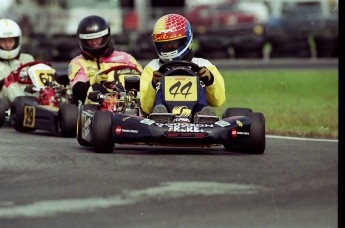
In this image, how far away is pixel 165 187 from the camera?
702cm

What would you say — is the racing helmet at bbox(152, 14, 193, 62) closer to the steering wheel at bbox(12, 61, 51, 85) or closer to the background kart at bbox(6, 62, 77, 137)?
the background kart at bbox(6, 62, 77, 137)

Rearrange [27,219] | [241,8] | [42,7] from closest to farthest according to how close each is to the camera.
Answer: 1. [27,219]
2. [42,7]
3. [241,8]

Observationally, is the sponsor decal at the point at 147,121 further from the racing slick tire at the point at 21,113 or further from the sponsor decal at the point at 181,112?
the racing slick tire at the point at 21,113

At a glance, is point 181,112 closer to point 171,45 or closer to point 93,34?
point 171,45

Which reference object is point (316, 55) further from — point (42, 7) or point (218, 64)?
point (42, 7)

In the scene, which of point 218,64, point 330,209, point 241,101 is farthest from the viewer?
point 218,64

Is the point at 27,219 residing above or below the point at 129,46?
above

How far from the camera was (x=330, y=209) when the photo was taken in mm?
6375

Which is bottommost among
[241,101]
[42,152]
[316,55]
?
[316,55]

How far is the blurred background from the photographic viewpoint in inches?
1125

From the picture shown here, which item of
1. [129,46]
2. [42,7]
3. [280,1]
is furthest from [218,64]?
[280,1]

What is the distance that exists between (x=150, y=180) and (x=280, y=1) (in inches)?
1230

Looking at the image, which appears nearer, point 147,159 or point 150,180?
point 150,180

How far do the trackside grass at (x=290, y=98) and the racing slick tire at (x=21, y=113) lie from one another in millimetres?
2366
